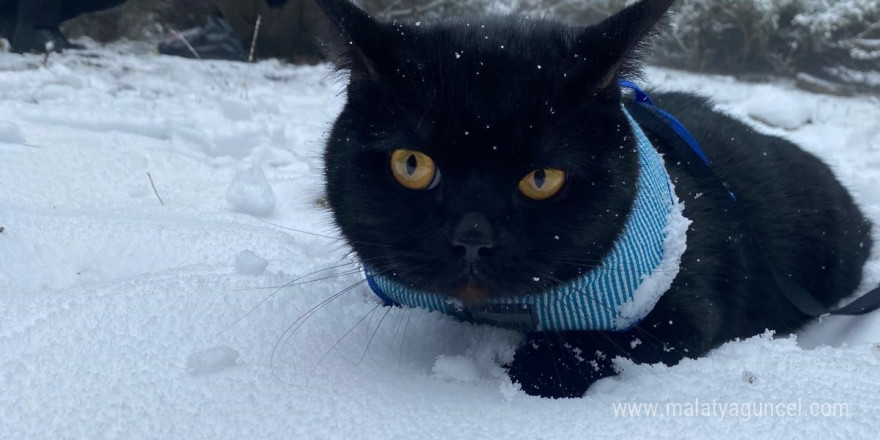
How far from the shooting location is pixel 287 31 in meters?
5.18

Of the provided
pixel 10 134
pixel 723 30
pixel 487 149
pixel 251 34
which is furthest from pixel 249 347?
pixel 723 30

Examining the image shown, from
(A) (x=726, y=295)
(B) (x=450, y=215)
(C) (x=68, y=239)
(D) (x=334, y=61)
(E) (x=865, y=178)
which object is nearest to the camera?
(B) (x=450, y=215)

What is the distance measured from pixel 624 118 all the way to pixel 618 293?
326 millimetres

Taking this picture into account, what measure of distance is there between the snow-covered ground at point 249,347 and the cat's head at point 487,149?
201mm

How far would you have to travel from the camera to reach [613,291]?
4.15ft

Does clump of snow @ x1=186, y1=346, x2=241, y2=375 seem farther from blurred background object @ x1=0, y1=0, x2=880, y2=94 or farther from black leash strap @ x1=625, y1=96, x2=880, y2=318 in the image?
blurred background object @ x1=0, y1=0, x2=880, y2=94

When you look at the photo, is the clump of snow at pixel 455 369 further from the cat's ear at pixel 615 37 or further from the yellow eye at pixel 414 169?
the cat's ear at pixel 615 37

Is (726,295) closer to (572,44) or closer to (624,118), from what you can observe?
(624,118)

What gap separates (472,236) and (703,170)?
89 centimetres

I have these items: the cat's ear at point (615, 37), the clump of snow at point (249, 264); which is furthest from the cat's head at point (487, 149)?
the clump of snow at point (249, 264)

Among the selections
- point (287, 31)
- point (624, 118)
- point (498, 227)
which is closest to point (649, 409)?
point (498, 227)

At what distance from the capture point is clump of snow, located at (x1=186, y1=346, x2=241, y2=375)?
1.15 metres

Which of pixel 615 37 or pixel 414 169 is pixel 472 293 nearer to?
pixel 414 169

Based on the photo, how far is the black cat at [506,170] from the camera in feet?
3.74
